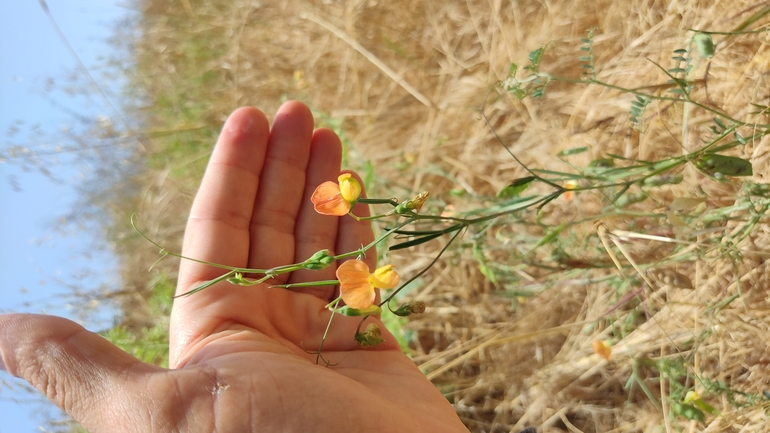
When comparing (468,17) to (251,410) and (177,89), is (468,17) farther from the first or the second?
(251,410)

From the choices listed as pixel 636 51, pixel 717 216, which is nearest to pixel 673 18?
pixel 636 51

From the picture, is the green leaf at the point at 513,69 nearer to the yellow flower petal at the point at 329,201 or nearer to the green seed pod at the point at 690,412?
the yellow flower petal at the point at 329,201

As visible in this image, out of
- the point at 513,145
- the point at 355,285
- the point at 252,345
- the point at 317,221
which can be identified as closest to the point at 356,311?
Answer: the point at 355,285

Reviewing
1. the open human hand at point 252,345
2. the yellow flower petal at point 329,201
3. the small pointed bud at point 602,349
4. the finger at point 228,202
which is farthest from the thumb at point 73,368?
the small pointed bud at point 602,349

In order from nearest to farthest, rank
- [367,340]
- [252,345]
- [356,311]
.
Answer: [356,311] < [367,340] < [252,345]

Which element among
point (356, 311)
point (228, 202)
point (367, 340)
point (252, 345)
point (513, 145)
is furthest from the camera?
point (513, 145)

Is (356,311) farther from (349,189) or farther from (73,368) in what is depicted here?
(73,368)
